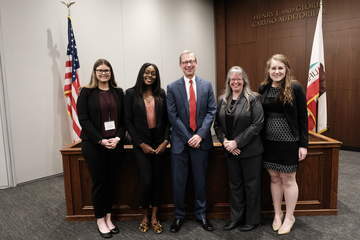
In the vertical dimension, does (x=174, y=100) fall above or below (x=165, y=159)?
above

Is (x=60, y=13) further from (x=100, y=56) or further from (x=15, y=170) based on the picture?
(x=15, y=170)

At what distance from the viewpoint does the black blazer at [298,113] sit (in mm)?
2180

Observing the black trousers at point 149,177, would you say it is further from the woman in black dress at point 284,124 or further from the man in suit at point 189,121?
the woman in black dress at point 284,124

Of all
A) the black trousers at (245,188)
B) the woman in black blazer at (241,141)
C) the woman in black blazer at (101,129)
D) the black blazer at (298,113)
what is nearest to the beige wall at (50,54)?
the woman in black blazer at (101,129)

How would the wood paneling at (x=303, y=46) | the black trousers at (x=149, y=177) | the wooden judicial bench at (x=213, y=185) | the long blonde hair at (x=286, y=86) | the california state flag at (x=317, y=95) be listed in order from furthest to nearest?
1. the wood paneling at (x=303, y=46)
2. the california state flag at (x=317, y=95)
3. the wooden judicial bench at (x=213, y=185)
4. the black trousers at (x=149, y=177)
5. the long blonde hair at (x=286, y=86)

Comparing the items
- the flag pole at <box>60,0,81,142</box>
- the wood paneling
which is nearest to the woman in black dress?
the flag pole at <box>60,0,81,142</box>

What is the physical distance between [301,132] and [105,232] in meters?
1.77

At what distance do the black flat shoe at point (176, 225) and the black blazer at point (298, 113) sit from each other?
1183 mm

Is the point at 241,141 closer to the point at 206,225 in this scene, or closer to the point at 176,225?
the point at 206,225

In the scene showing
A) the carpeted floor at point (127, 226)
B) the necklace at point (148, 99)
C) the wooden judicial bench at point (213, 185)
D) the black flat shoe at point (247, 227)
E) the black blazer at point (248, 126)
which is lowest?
the carpeted floor at point (127, 226)

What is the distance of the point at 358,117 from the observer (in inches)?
193

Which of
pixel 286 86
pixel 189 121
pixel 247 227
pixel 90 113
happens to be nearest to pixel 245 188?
pixel 247 227

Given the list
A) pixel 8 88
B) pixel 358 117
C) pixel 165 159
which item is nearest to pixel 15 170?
pixel 8 88

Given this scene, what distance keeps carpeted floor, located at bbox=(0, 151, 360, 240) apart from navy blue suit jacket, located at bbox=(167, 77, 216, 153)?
0.72 m
